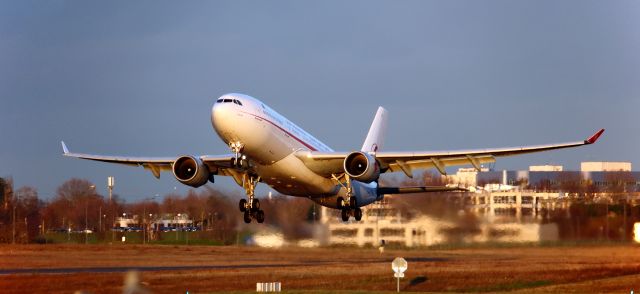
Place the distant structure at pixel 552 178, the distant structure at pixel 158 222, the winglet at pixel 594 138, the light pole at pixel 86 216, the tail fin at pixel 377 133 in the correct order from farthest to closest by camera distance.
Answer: the light pole at pixel 86 216
the distant structure at pixel 158 222
the distant structure at pixel 552 178
the tail fin at pixel 377 133
the winglet at pixel 594 138

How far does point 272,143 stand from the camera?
42531 mm

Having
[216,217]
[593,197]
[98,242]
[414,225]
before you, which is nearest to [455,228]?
[414,225]

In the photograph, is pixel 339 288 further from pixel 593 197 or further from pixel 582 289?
pixel 593 197

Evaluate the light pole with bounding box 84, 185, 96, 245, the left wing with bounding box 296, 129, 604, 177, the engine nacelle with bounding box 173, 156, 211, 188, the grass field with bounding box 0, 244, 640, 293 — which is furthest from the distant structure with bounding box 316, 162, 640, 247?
the light pole with bounding box 84, 185, 96, 245

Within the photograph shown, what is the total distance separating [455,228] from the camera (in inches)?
2179

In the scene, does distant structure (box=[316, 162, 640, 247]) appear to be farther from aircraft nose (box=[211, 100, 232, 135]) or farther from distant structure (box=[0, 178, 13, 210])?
distant structure (box=[0, 178, 13, 210])

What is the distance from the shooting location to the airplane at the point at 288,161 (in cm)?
4153

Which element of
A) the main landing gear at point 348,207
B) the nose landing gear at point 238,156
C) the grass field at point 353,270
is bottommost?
the grass field at point 353,270

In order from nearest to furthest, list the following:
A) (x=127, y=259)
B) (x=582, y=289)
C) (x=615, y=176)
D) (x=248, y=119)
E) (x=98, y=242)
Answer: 1. (x=248, y=119)
2. (x=582, y=289)
3. (x=127, y=259)
4. (x=615, y=176)
5. (x=98, y=242)

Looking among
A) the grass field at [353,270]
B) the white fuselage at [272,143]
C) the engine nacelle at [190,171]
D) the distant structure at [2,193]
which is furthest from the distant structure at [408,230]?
the distant structure at [2,193]

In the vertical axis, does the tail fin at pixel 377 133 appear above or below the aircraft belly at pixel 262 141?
above

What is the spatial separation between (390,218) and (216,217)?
32.8 ft

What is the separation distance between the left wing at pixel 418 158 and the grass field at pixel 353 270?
199 inches

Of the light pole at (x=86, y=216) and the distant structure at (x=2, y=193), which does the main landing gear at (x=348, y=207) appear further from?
the distant structure at (x=2, y=193)
